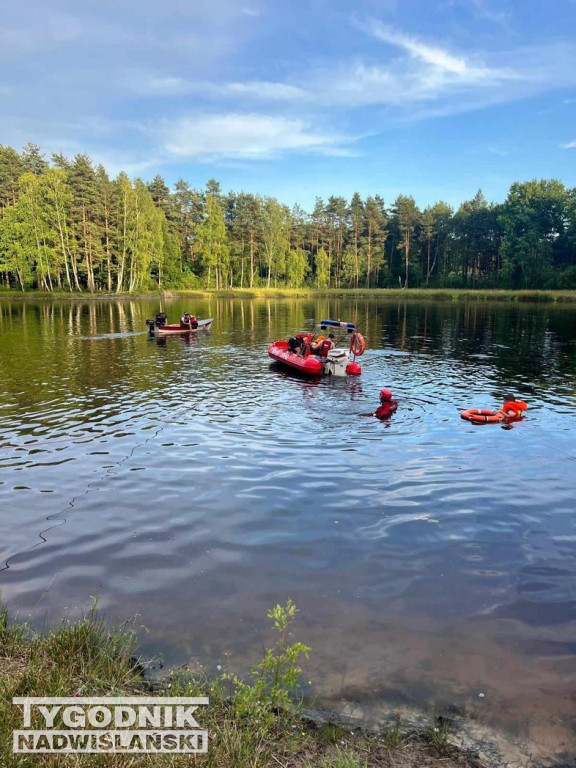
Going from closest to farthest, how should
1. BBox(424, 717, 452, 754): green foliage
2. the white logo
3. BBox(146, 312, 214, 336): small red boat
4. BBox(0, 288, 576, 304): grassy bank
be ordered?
the white logo
BBox(424, 717, 452, 754): green foliage
BBox(146, 312, 214, 336): small red boat
BBox(0, 288, 576, 304): grassy bank

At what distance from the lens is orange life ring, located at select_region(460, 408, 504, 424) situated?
47.4ft

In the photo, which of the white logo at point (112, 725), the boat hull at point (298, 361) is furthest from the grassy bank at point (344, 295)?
the white logo at point (112, 725)

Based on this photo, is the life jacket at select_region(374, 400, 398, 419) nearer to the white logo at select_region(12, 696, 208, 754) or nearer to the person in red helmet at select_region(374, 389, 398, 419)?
the person in red helmet at select_region(374, 389, 398, 419)

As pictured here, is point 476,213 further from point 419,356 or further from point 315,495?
point 315,495

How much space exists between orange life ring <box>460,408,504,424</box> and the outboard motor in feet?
23.7

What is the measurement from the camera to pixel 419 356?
27.7 m

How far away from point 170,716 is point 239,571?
2.99m

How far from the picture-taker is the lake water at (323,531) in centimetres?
516

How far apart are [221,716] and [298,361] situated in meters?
18.4

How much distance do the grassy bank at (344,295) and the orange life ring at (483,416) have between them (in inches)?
2807

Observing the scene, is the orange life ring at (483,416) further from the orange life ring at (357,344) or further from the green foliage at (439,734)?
the green foliage at (439,734)

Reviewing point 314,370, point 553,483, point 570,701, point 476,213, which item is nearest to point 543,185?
point 476,213

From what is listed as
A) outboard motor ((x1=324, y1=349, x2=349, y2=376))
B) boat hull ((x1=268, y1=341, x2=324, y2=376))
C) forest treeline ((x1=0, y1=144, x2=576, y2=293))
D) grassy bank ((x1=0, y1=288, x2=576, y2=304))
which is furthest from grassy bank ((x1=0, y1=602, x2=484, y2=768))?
forest treeline ((x1=0, y1=144, x2=576, y2=293))

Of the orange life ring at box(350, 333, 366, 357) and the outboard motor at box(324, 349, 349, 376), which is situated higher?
the orange life ring at box(350, 333, 366, 357)
